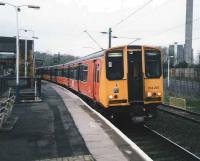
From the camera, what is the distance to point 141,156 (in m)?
9.50

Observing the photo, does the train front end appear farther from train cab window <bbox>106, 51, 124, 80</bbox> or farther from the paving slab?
the paving slab

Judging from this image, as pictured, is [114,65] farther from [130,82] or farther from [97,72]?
[97,72]

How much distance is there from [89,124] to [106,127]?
107 centimetres

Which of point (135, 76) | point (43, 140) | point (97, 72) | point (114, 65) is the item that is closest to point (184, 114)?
point (97, 72)

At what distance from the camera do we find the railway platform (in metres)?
9.55

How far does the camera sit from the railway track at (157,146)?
11743 mm

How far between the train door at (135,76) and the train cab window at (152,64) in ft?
1.07

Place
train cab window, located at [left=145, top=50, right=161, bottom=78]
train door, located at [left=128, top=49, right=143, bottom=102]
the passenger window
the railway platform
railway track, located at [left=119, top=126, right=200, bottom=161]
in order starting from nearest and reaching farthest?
the railway platform
railway track, located at [left=119, top=126, right=200, bottom=161]
train door, located at [left=128, top=49, right=143, bottom=102]
train cab window, located at [left=145, top=50, right=161, bottom=78]
the passenger window

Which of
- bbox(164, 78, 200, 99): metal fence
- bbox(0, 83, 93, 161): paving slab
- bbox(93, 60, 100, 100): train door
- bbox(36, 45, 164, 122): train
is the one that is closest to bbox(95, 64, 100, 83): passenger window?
bbox(93, 60, 100, 100): train door

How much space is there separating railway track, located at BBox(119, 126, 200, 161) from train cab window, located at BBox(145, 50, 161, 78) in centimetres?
230

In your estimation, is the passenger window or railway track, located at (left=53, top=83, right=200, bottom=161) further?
the passenger window

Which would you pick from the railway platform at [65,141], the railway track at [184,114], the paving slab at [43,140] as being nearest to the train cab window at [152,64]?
the railway platform at [65,141]

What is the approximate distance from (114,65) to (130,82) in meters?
0.95

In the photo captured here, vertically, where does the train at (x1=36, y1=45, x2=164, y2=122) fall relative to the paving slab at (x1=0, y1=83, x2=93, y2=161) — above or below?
above
